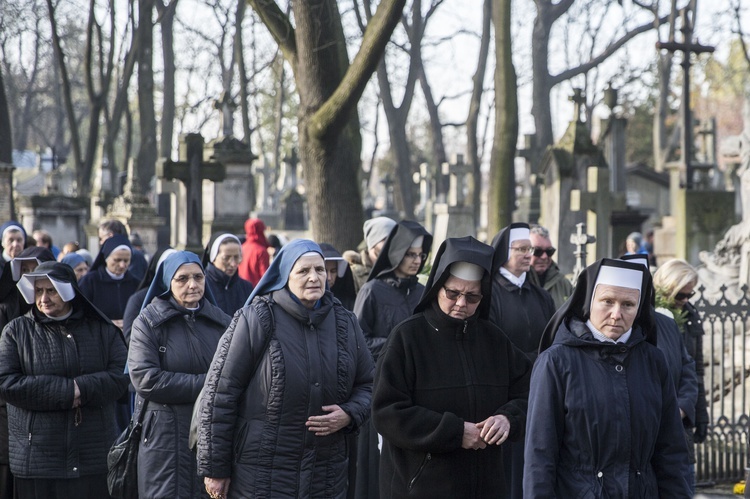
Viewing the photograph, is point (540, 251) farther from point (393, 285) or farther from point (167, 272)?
point (167, 272)

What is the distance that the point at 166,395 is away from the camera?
5.99 m

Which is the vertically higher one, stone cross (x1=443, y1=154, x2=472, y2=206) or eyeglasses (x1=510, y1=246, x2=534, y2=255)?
stone cross (x1=443, y1=154, x2=472, y2=206)

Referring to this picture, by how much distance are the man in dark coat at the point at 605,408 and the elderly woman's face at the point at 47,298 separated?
3171 millimetres

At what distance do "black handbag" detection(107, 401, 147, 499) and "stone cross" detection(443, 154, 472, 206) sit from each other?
2147 cm

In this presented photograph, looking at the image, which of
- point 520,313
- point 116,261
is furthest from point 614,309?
point 116,261

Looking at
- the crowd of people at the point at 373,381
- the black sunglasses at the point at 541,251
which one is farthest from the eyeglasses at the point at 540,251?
the crowd of people at the point at 373,381

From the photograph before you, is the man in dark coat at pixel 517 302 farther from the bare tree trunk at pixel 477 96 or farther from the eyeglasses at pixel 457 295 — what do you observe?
the bare tree trunk at pixel 477 96

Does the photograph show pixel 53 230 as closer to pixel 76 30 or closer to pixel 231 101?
pixel 231 101

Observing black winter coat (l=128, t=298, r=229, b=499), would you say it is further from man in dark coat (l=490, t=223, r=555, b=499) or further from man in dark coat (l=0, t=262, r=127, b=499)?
man in dark coat (l=490, t=223, r=555, b=499)

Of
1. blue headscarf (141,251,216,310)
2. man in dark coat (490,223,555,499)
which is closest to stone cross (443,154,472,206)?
man in dark coat (490,223,555,499)

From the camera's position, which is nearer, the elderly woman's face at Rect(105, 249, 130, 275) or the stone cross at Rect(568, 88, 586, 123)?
the elderly woman's face at Rect(105, 249, 130, 275)

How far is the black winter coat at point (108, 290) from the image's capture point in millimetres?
9430

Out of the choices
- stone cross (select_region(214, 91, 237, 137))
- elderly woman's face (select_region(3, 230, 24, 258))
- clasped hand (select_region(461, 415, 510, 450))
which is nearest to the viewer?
clasped hand (select_region(461, 415, 510, 450))

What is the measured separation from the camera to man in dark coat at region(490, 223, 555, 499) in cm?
684
